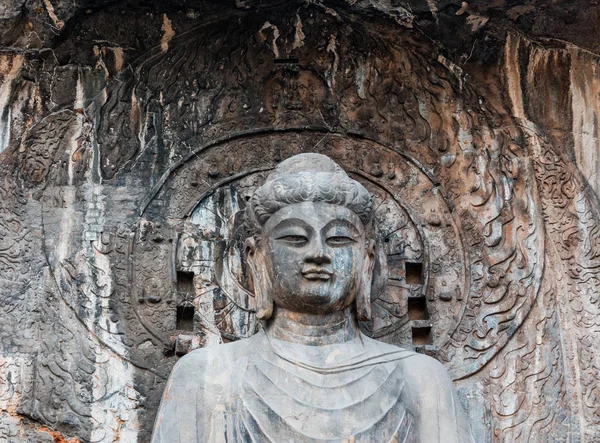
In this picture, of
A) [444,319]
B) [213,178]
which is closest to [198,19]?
[213,178]

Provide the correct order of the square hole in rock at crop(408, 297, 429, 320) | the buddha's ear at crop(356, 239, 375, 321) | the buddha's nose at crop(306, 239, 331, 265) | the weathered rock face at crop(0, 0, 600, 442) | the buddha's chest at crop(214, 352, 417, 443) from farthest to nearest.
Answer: the square hole in rock at crop(408, 297, 429, 320) < the weathered rock face at crop(0, 0, 600, 442) < the buddha's ear at crop(356, 239, 375, 321) < the buddha's nose at crop(306, 239, 331, 265) < the buddha's chest at crop(214, 352, 417, 443)

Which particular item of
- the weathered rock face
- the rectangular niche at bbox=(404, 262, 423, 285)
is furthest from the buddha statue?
the rectangular niche at bbox=(404, 262, 423, 285)

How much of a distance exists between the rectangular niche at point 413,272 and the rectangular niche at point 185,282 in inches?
52.8

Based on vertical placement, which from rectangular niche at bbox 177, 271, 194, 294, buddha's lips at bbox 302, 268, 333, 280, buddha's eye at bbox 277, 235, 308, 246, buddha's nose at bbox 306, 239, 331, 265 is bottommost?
rectangular niche at bbox 177, 271, 194, 294

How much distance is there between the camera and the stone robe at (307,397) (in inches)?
347

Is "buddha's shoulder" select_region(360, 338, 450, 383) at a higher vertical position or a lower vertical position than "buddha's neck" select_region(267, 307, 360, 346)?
lower

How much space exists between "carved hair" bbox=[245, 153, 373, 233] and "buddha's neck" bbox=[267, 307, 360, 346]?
0.56 metres

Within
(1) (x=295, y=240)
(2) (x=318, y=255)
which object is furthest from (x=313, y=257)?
(1) (x=295, y=240)

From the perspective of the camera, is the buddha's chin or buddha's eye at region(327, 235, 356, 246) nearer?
the buddha's chin

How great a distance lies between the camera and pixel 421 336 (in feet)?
32.8

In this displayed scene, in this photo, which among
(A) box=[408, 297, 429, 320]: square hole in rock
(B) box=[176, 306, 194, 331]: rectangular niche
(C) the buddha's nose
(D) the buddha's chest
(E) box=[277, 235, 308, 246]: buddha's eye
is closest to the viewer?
(D) the buddha's chest

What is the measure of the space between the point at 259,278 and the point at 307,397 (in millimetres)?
819

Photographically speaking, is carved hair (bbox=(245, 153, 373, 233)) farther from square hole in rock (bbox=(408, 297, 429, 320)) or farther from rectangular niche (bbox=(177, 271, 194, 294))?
square hole in rock (bbox=(408, 297, 429, 320))

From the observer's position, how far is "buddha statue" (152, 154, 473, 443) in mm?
8852
